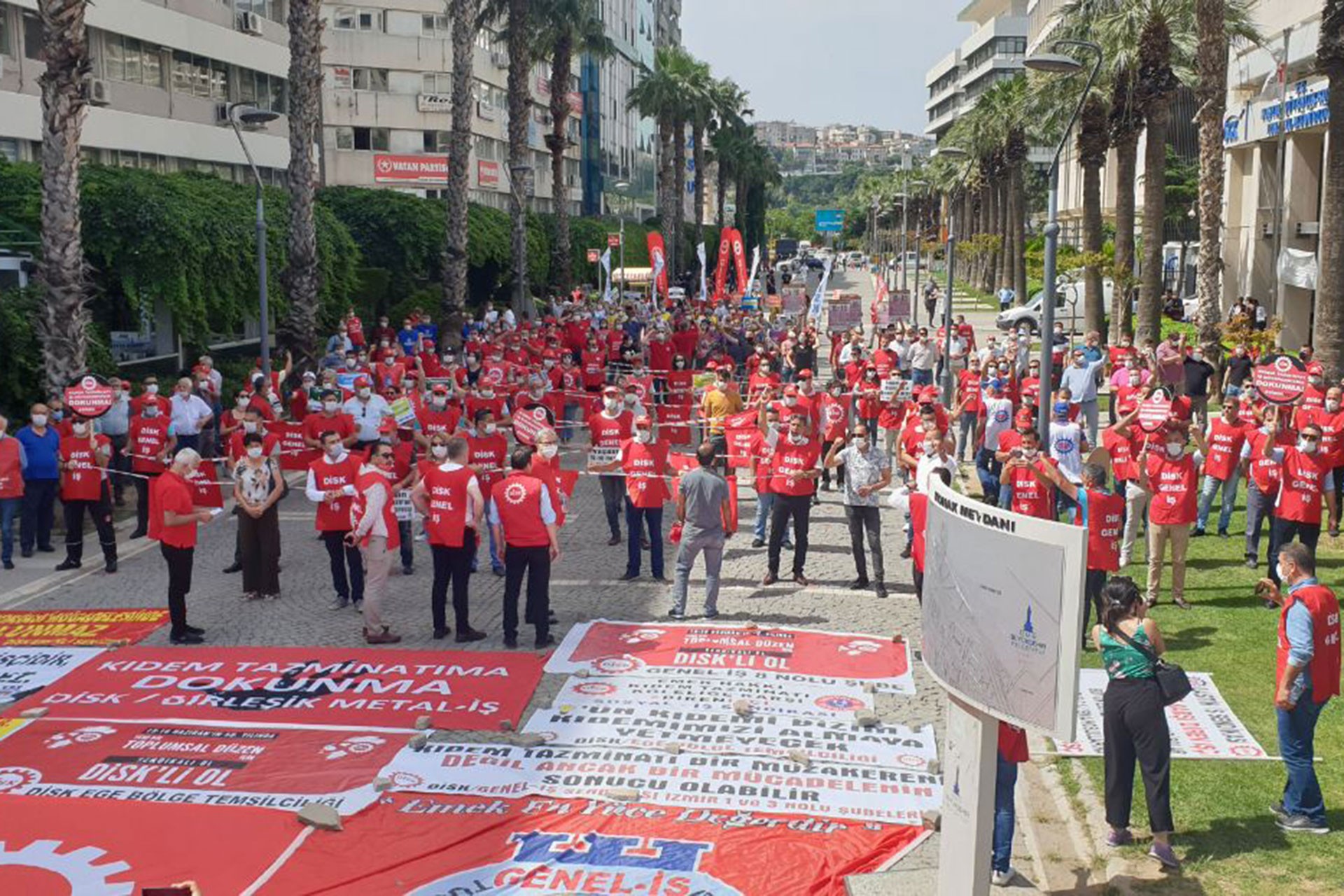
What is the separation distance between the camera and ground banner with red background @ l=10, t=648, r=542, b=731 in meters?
10.6

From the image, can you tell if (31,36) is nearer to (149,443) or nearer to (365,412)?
(149,443)

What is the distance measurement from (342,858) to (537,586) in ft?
14.7

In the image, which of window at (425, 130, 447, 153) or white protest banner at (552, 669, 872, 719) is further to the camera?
window at (425, 130, 447, 153)

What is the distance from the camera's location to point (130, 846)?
830 cm

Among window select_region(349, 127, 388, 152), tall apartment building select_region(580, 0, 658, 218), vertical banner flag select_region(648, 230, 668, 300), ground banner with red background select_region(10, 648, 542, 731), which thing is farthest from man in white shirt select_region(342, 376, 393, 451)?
tall apartment building select_region(580, 0, 658, 218)

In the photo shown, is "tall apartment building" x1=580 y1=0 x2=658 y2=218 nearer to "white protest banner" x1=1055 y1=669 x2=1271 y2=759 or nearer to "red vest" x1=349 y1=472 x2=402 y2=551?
"red vest" x1=349 y1=472 x2=402 y2=551

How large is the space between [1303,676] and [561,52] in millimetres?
41872

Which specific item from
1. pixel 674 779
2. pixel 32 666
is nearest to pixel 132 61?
pixel 32 666

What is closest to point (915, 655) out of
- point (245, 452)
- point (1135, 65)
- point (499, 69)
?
point (245, 452)

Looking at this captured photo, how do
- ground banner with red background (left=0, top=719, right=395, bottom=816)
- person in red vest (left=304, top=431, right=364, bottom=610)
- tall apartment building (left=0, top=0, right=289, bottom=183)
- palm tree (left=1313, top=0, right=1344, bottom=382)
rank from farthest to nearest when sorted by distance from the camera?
1. tall apartment building (left=0, top=0, right=289, bottom=183)
2. palm tree (left=1313, top=0, right=1344, bottom=382)
3. person in red vest (left=304, top=431, right=364, bottom=610)
4. ground banner with red background (left=0, top=719, right=395, bottom=816)

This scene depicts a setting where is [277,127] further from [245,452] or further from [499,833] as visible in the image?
[499,833]

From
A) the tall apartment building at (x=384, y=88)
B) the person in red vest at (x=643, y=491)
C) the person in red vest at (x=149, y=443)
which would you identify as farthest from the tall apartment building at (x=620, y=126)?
the person in red vest at (x=643, y=491)

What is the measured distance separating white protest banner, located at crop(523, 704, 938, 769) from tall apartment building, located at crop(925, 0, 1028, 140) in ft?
353

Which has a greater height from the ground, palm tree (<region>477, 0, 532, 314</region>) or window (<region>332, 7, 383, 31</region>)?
window (<region>332, 7, 383, 31</region>)
